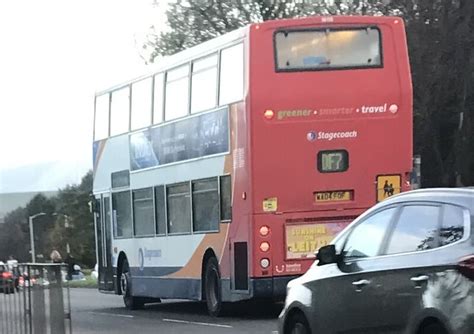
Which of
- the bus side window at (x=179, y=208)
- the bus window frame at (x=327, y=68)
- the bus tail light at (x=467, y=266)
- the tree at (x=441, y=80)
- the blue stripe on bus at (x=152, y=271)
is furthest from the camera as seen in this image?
the tree at (x=441, y=80)

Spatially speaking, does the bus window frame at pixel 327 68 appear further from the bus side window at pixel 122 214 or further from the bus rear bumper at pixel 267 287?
the bus side window at pixel 122 214

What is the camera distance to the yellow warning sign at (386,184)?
18703 millimetres

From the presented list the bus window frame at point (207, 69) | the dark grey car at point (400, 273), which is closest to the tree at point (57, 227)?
the bus window frame at point (207, 69)

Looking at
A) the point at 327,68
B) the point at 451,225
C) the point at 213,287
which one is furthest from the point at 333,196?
the point at 451,225

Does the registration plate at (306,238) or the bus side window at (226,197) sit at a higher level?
the bus side window at (226,197)

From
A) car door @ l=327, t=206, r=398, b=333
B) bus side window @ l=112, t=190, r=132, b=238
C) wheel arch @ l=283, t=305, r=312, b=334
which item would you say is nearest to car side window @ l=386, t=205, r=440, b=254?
car door @ l=327, t=206, r=398, b=333

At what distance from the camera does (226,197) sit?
63.2 feet

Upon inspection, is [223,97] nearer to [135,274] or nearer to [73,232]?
[135,274]

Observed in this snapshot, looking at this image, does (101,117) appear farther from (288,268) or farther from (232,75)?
(288,268)

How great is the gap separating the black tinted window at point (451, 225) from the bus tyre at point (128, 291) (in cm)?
1614

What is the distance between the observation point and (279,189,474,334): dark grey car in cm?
843

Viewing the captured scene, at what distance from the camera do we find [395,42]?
18797mm

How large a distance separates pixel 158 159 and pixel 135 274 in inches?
117

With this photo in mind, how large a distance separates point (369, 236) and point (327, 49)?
9.01 meters
